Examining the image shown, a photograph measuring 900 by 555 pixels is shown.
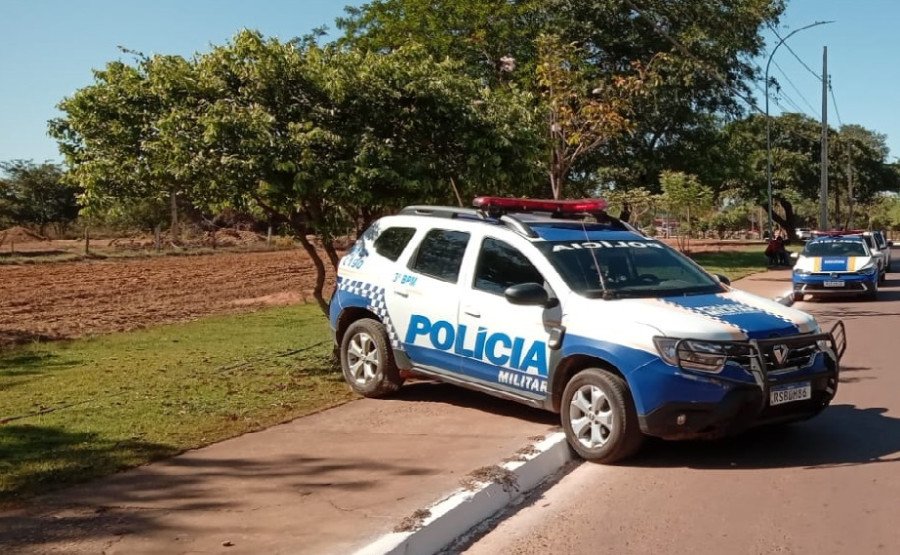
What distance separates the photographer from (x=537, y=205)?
309 inches

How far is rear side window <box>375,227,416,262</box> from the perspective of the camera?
8.34 m

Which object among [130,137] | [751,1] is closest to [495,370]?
[130,137]

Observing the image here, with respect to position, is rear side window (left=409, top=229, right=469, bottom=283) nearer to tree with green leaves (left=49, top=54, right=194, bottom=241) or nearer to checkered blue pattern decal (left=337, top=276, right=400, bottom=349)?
checkered blue pattern decal (left=337, top=276, right=400, bottom=349)

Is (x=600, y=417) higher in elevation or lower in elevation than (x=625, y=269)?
lower

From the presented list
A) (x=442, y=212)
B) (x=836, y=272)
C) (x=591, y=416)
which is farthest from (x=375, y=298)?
(x=836, y=272)

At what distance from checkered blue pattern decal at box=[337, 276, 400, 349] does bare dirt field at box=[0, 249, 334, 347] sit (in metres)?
8.79

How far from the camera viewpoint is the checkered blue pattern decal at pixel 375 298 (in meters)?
8.10

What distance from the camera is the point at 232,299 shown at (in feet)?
71.9

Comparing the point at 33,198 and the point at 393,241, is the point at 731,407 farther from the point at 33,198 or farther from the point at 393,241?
the point at 33,198

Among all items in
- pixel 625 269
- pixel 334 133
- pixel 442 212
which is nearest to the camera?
pixel 625 269

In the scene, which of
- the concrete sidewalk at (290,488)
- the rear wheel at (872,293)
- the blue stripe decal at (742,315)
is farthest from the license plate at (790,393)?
the rear wheel at (872,293)

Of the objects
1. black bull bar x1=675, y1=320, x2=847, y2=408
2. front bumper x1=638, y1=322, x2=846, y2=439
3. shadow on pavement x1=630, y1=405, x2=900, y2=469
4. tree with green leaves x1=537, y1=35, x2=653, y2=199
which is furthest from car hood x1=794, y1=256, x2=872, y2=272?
black bull bar x1=675, y1=320, x2=847, y2=408

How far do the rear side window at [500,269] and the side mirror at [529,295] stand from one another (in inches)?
12.5

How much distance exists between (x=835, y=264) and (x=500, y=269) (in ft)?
47.3
